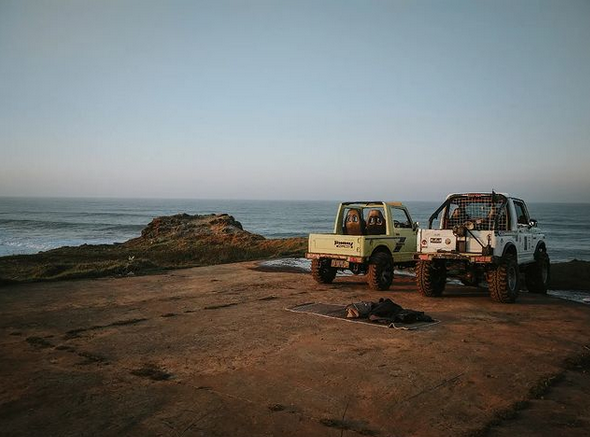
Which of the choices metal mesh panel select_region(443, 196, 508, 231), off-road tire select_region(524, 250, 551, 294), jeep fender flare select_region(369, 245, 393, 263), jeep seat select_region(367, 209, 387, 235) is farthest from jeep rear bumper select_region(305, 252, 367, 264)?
off-road tire select_region(524, 250, 551, 294)

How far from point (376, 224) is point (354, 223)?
2.16 ft

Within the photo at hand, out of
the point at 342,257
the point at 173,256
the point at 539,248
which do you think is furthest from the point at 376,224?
the point at 173,256

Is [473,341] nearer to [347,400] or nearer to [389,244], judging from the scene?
[347,400]

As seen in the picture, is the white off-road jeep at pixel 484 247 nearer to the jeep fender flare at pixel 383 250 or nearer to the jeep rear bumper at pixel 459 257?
the jeep rear bumper at pixel 459 257

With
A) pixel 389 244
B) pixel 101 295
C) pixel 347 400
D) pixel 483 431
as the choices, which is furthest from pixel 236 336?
pixel 389 244

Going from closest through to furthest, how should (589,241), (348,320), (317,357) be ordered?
(317,357), (348,320), (589,241)

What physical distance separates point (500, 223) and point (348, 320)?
17.7 ft

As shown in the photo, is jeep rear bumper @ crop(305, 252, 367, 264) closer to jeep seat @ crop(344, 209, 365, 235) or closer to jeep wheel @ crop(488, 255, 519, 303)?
jeep seat @ crop(344, 209, 365, 235)

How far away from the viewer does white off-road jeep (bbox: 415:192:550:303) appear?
10.8 m

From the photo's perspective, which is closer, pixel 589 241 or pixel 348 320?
pixel 348 320

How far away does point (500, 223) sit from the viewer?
11836 millimetres

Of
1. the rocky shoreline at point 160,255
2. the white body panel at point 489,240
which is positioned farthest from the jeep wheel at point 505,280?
the rocky shoreline at point 160,255

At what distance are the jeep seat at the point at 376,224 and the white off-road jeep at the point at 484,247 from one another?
1.92 m

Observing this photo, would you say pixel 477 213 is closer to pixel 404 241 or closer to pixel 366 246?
pixel 404 241
